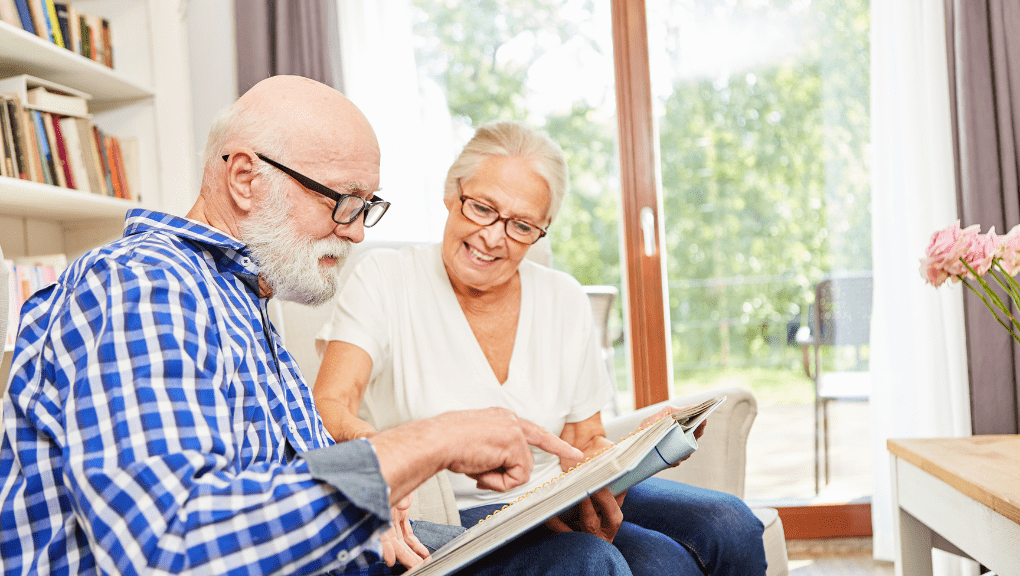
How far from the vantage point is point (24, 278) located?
1.86m

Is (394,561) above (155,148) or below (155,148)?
below

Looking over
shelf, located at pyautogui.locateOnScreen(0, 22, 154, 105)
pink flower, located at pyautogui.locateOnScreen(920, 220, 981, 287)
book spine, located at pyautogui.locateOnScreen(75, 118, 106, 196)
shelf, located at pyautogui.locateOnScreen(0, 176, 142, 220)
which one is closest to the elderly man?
pink flower, located at pyautogui.locateOnScreen(920, 220, 981, 287)

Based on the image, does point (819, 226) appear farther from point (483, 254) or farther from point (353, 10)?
point (353, 10)

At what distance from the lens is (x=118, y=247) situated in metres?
0.71

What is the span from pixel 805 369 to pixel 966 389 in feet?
1.68

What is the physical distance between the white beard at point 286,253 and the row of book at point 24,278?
3.99 feet

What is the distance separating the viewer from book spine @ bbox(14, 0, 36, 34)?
74.9 inches

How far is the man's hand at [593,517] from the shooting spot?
95 centimetres

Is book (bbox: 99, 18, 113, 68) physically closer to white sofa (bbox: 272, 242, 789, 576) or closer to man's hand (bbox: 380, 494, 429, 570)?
white sofa (bbox: 272, 242, 789, 576)

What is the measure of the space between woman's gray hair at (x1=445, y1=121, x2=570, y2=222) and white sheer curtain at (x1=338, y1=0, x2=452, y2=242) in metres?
1.04

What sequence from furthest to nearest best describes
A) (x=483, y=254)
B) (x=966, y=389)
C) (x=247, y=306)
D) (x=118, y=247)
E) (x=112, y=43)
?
1. (x=112, y=43)
2. (x=966, y=389)
3. (x=483, y=254)
4. (x=247, y=306)
5. (x=118, y=247)

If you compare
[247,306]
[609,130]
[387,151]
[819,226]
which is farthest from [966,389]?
[247,306]

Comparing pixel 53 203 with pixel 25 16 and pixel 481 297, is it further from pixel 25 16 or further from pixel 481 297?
pixel 481 297

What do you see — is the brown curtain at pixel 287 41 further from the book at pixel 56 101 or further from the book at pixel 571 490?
the book at pixel 571 490
